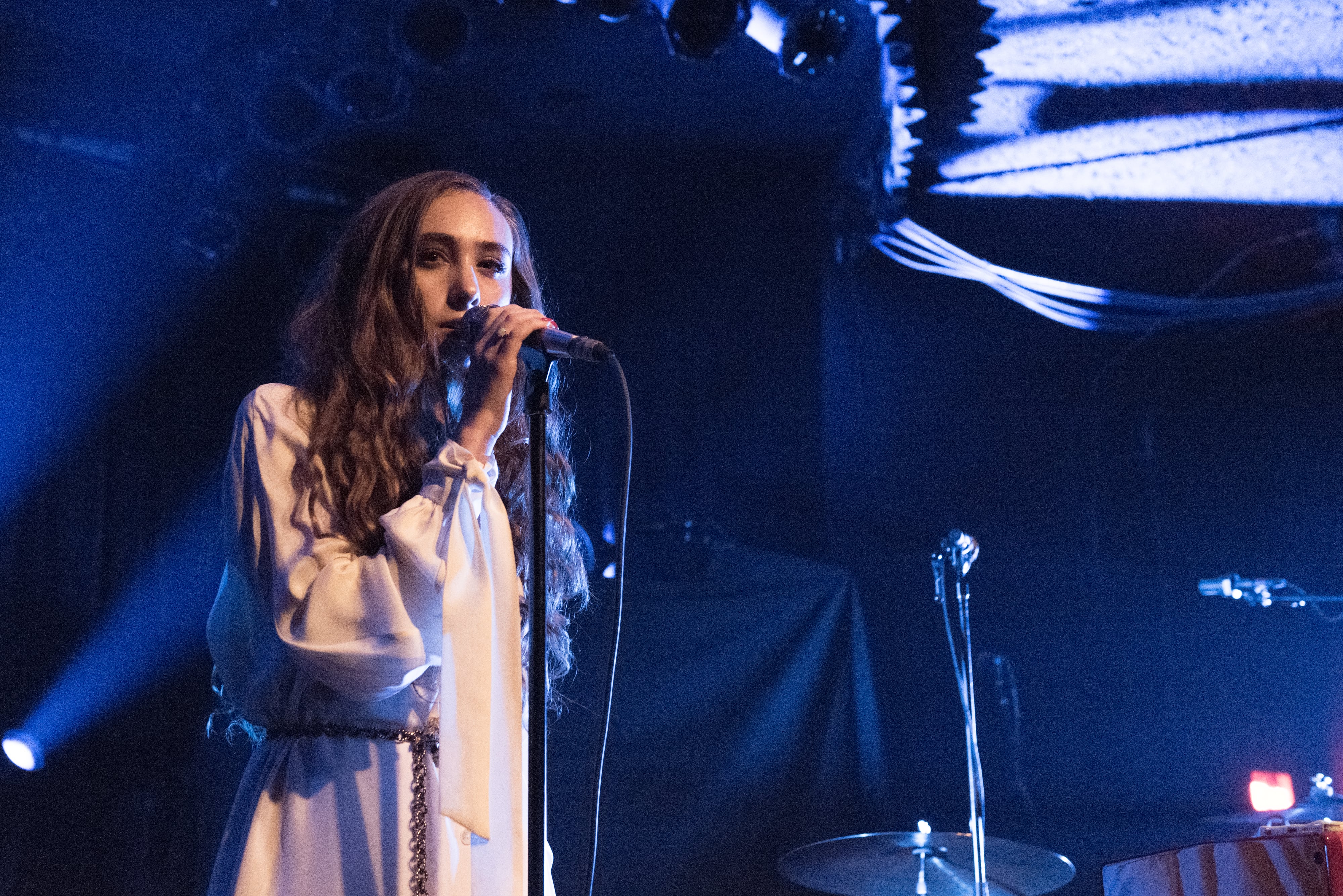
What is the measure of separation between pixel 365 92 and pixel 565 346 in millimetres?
2427

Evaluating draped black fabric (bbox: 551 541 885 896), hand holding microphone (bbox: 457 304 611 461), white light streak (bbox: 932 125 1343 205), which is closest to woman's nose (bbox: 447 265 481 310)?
hand holding microphone (bbox: 457 304 611 461)

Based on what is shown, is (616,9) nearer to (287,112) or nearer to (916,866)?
(287,112)

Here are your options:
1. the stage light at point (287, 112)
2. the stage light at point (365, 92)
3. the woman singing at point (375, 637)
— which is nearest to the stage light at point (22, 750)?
the stage light at point (287, 112)

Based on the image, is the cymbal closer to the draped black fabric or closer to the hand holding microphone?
the draped black fabric

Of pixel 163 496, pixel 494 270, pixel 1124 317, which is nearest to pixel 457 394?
pixel 494 270

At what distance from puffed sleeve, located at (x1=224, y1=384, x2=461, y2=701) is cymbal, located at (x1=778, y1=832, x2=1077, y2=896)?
181cm

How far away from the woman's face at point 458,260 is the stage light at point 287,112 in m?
1.97

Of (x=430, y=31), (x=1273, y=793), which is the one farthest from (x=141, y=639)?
(x=1273, y=793)

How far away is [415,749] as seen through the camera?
4.05ft

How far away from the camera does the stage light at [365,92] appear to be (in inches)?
128

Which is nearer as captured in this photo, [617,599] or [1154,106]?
[617,599]

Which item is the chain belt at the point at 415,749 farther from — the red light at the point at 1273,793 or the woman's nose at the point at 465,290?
the red light at the point at 1273,793

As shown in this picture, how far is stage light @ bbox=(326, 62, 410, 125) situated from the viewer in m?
3.26

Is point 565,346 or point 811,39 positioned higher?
point 811,39
